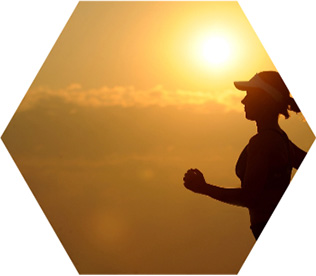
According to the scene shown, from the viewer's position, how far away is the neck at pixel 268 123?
3.80 m

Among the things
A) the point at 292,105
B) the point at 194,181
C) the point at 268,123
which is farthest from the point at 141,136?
the point at 292,105

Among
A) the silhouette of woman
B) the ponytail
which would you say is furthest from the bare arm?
the ponytail

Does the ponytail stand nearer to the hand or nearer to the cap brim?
the cap brim

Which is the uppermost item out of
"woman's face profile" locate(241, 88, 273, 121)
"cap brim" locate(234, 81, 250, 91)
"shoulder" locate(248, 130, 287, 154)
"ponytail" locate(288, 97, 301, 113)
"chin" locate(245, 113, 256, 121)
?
"cap brim" locate(234, 81, 250, 91)

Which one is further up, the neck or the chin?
the chin

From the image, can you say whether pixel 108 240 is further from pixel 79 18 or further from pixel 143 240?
pixel 79 18

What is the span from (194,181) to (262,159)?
16.1 inches

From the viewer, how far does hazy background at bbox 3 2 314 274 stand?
12.5 feet

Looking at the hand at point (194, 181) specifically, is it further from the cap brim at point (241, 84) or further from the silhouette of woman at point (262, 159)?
the cap brim at point (241, 84)

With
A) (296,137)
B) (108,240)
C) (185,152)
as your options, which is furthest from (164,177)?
(296,137)

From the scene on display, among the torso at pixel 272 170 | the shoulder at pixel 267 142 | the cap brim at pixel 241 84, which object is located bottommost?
the torso at pixel 272 170

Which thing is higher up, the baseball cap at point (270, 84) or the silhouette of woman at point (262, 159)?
the baseball cap at point (270, 84)

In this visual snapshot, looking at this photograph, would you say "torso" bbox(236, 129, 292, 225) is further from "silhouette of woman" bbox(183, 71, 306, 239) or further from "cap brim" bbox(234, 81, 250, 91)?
"cap brim" bbox(234, 81, 250, 91)

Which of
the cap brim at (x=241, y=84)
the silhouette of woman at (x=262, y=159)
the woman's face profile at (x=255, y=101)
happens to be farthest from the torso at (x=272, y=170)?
the cap brim at (x=241, y=84)
